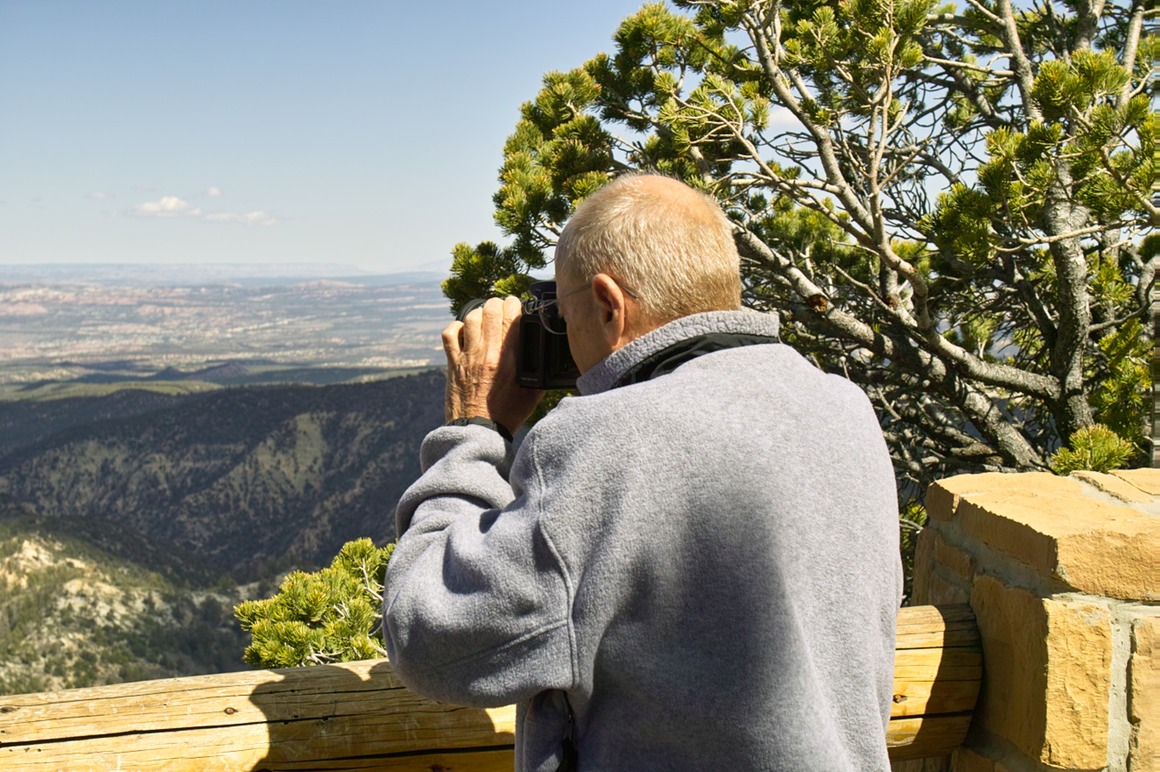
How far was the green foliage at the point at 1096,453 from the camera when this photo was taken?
319 centimetres

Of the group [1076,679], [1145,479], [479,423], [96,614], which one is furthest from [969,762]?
[96,614]

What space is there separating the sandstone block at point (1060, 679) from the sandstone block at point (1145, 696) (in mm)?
53

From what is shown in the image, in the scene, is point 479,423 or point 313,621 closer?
point 479,423

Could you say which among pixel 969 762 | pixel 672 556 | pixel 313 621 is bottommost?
pixel 313 621

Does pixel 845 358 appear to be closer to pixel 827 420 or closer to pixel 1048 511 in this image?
pixel 1048 511

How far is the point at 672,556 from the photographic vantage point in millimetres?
1073

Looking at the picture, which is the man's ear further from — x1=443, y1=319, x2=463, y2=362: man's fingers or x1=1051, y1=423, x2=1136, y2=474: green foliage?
x1=1051, y1=423, x2=1136, y2=474: green foliage

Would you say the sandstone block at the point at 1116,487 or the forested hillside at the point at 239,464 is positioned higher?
the sandstone block at the point at 1116,487

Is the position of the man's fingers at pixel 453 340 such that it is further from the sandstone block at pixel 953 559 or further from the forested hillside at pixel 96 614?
the forested hillside at pixel 96 614

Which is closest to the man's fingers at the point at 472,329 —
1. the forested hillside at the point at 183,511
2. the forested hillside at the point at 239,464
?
the forested hillside at the point at 183,511

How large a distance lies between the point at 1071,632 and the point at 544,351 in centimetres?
94

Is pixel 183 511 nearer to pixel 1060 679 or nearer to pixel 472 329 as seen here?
pixel 472 329

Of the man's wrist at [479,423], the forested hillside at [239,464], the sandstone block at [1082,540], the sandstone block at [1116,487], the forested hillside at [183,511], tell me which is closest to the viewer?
the man's wrist at [479,423]

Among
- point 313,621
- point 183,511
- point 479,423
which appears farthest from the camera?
point 183,511
